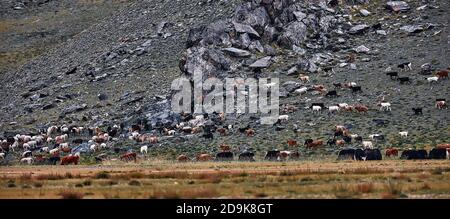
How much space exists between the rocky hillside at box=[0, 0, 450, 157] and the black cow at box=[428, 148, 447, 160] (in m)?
9.50

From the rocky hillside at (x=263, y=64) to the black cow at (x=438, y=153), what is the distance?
9.50 meters

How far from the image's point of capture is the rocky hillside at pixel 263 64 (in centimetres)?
6047

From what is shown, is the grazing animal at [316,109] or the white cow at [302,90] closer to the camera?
the grazing animal at [316,109]

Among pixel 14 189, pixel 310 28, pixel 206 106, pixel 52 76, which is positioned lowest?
pixel 14 189

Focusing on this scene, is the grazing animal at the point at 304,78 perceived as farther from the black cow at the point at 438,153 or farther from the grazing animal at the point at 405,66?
the black cow at the point at 438,153

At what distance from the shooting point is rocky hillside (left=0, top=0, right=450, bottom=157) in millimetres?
60469

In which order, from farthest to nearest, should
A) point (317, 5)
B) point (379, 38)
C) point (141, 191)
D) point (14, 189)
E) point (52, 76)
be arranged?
1. point (52, 76)
2. point (317, 5)
3. point (379, 38)
4. point (14, 189)
5. point (141, 191)

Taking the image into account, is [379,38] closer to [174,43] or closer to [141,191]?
[174,43]

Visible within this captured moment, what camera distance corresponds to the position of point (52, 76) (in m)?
92.8

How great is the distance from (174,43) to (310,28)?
2041cm

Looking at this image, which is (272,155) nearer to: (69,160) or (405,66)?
(69,160)

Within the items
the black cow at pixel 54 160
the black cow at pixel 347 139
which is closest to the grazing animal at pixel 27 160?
the black cow at pixel 54 160
